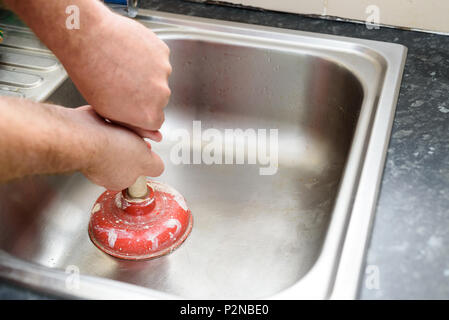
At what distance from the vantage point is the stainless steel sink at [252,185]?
611mm

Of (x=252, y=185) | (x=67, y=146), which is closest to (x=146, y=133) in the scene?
(x=67, y=146)

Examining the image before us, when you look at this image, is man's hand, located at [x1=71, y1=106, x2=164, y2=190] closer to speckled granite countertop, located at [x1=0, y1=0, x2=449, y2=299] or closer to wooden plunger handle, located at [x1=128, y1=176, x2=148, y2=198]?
wooden plunger handle, located at [x1=128, y1=176, x2=148, y2=198]

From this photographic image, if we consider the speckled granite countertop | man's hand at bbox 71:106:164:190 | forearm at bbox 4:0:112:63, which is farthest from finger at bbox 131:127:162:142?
the speckled granite countertop

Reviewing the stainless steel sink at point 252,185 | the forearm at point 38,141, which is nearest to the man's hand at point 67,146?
the forearm at point 38,141

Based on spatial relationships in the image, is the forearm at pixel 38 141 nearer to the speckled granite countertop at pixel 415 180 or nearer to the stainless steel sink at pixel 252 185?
the stainless steel sink at pixel 252 185

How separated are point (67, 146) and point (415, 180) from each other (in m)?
0.47

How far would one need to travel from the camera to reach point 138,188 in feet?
2.57

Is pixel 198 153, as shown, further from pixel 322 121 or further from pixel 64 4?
pixel 64 4

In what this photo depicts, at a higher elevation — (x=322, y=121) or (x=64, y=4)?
(x=64, y=4)

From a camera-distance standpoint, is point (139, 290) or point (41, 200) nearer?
point (139, 290)

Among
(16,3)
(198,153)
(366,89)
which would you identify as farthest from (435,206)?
(16,3)

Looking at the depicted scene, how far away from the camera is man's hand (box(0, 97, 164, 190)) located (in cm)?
50

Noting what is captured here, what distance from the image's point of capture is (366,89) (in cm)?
85
